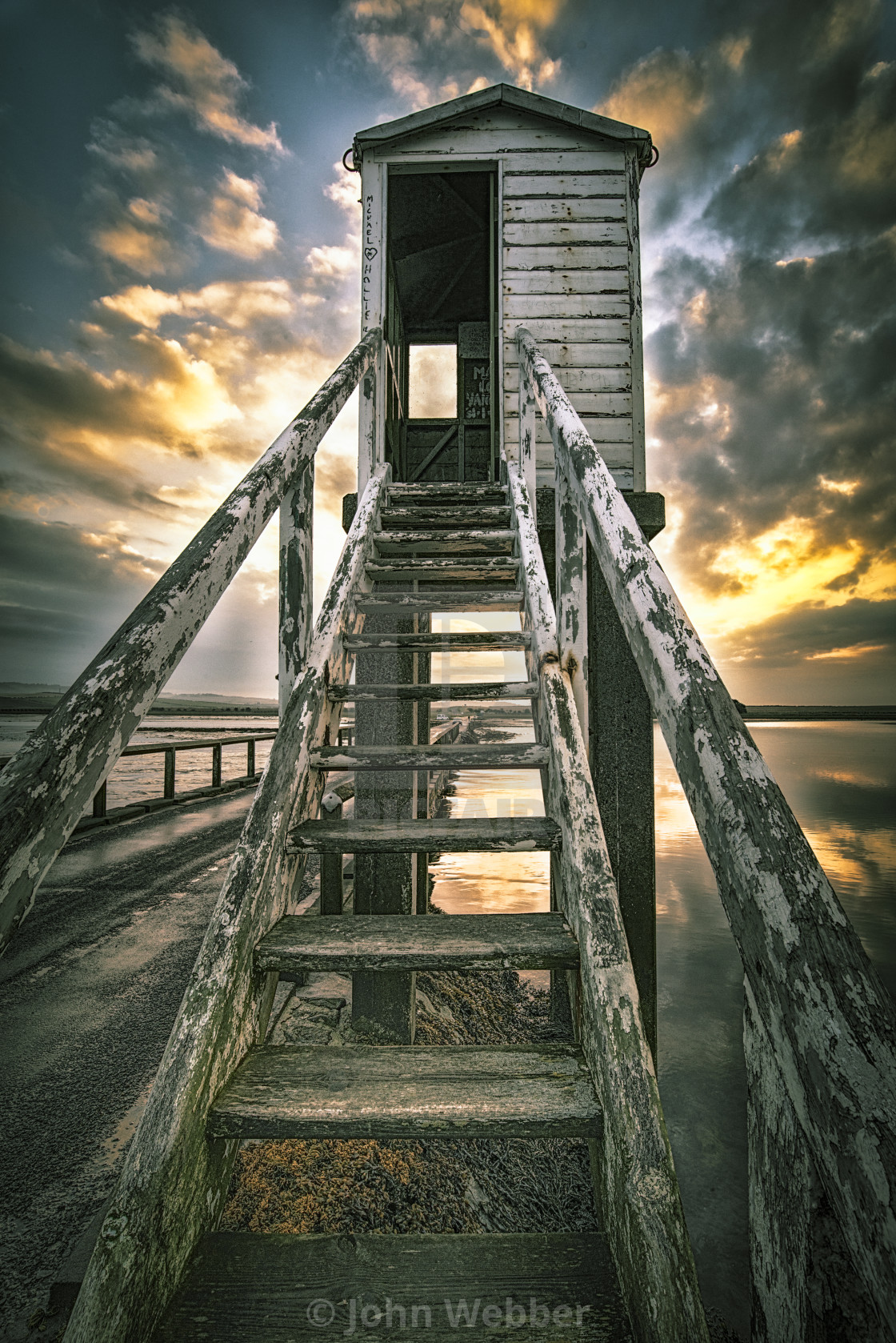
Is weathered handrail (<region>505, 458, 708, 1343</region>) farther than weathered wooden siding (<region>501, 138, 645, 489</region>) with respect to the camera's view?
No

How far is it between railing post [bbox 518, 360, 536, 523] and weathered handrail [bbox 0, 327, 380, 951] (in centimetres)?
189

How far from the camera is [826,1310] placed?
0.71m

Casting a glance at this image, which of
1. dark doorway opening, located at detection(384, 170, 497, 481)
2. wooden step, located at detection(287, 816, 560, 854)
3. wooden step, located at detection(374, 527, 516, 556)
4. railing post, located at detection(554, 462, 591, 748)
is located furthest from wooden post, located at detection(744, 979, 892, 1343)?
dark doorway opening, located at detection(384, 170, 497, 481)

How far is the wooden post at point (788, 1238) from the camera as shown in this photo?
0.70 meters

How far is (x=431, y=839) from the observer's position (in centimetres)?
168

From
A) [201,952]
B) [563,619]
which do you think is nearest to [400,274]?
[563,619]

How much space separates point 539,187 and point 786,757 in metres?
33.4

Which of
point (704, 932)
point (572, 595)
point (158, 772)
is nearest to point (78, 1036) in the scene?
point (572, 595)

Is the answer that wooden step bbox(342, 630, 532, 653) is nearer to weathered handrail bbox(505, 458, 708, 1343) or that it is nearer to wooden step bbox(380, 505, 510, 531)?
weathered handrail bbox(505, 458, 708, 1343)

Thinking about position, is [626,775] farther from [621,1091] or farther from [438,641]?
[621,1091]

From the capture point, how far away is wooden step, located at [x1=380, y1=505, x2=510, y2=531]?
11.4 feet

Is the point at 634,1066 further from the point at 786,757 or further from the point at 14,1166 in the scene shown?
the point at 786,757

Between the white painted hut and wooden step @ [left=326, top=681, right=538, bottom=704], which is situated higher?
the white painted hut

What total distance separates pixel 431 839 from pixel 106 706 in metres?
0.94
